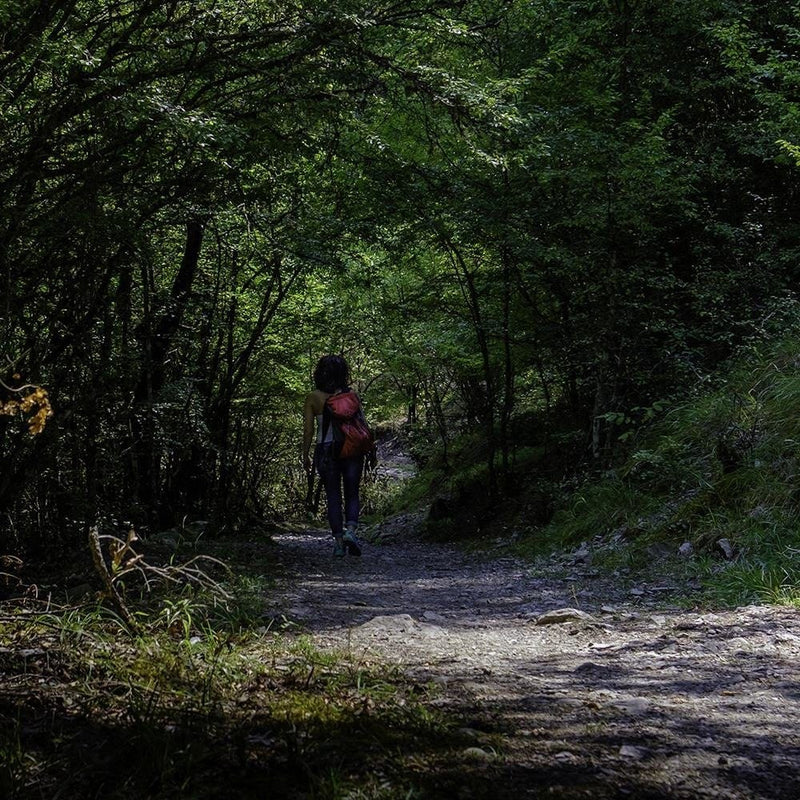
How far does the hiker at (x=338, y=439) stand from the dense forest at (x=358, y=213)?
188cm

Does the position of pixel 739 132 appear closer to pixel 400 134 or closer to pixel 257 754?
pixel 400 134

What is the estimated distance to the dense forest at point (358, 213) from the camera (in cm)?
518

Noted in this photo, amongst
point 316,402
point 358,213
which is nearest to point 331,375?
point 316,402

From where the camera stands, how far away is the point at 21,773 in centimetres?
215

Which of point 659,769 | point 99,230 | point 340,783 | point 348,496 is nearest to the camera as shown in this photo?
point 340,783

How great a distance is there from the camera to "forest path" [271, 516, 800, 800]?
7.45 feet

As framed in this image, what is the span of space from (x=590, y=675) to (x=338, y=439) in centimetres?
422

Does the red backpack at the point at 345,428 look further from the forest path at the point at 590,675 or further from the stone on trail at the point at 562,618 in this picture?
the stone on trail at the point at 562,618

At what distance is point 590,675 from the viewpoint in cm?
341

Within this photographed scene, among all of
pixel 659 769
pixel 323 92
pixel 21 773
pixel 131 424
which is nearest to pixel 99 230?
pixel 323 92

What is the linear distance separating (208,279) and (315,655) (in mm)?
8533

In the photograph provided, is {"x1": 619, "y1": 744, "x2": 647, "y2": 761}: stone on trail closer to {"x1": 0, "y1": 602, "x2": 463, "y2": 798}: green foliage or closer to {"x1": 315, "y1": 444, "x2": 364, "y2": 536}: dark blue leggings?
{"x1": 0, "y1": 602, "x2": 463, "y2": 798}: green foliage

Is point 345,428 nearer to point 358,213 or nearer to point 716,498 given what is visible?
point 716,498

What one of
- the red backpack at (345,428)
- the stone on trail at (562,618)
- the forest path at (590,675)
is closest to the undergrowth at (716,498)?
the forest path at (590,675)
